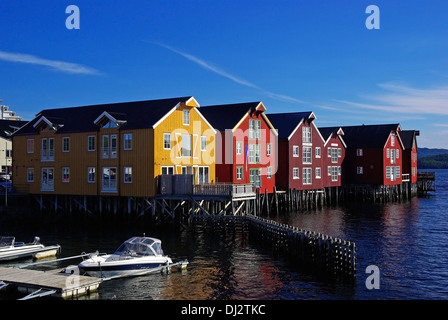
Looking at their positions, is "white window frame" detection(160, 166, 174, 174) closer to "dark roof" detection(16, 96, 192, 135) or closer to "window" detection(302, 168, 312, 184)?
"dark roof" detection(16, 96, 192, 135)

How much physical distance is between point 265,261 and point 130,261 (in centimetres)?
835

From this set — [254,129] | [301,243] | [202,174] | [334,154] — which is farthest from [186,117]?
[334,154]

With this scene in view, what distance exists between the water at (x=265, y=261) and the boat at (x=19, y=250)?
1336 mm

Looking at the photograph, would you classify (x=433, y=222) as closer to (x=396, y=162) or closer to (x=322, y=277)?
(x=322, y=277)

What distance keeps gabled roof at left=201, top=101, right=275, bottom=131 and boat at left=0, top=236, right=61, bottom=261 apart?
82.0 feet

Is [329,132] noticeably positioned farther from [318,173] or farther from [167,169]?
[167,169]

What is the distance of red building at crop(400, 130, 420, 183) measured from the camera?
88375 millimetres

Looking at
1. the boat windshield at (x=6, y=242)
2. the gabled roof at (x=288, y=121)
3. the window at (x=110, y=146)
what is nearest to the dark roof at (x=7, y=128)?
the window at (x=110, y=146)

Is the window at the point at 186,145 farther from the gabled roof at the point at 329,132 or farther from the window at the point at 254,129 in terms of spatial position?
the gabled roof at the point at 329,132

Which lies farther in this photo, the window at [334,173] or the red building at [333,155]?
the window at [334,173]

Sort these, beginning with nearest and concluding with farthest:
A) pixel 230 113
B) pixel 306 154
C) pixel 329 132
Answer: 1. pixel 230 113
2. pixel 306 154
3. pixel 329 132

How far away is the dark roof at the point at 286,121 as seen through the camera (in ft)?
202

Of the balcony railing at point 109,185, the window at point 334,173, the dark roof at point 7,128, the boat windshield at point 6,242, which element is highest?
the dark roof at point 7,128

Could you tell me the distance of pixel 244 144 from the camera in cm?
5325
